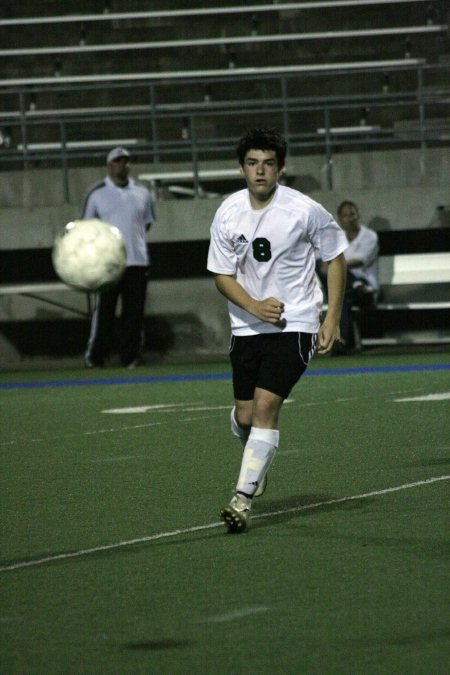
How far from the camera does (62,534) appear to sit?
5965 mm

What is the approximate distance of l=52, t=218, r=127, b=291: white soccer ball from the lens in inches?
542

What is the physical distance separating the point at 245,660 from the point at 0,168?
17.1m

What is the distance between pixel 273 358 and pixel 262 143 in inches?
36.2

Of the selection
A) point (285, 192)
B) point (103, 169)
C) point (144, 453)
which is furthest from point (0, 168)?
point (285, 192)

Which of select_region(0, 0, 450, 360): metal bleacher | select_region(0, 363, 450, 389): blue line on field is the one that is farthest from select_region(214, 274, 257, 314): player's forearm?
select_region(0, 0, 450, 360): metal bleacher

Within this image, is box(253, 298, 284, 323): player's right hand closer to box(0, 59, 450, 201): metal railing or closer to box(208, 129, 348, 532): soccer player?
box(208, 129, 348, 532): soccer player

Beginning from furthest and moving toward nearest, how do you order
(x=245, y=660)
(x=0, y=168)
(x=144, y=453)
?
1. (x=0, y=168)
2. (x=144, y=453)
3. (x=245, y=660)

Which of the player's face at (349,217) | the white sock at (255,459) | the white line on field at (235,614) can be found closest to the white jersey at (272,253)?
the white sock at (255,459)

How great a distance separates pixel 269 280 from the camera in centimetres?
617

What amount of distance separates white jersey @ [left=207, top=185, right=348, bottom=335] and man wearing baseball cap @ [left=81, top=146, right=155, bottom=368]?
901 centimetres

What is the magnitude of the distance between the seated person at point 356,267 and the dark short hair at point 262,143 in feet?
32.5

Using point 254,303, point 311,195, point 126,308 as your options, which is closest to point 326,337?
point 254,303

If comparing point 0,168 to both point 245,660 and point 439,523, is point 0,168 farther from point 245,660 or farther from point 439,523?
point 245,660

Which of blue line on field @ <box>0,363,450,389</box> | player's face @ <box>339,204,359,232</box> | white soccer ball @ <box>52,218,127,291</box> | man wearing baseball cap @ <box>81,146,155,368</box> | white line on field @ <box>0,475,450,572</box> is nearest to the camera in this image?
white line on field @ <box>0,475,450,572</box>
